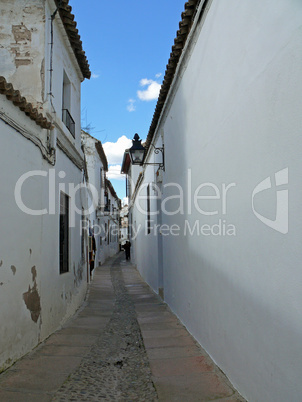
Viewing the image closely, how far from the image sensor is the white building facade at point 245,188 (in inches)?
92.1

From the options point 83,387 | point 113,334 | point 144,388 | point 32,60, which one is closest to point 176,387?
point 144,388

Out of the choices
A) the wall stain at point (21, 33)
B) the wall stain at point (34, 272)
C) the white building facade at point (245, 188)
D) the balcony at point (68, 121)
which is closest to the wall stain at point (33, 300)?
the wall stain at point (34, 272)

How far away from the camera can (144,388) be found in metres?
3.62

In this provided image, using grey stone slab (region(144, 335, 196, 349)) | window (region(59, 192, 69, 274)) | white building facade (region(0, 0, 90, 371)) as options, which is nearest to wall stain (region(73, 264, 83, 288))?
white building facade (region(0, 0, 90, 371))

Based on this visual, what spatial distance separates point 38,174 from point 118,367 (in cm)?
270

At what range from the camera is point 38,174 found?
529 cm

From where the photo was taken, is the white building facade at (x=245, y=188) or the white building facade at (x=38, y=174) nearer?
the white building facade at (x=245, y=188)

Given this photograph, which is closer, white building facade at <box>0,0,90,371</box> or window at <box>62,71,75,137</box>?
white building facade at <box>0,0,90,371</box>

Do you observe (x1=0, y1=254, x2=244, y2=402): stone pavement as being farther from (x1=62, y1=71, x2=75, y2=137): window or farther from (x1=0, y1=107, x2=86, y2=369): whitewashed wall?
(x1=62, y1=71, x2=75, y2=137): window

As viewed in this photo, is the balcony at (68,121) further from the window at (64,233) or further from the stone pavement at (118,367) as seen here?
the stone pavement at (118,367)

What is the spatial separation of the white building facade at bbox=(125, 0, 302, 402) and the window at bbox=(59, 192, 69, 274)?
8.05 feet

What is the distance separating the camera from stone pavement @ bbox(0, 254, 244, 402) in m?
3.42

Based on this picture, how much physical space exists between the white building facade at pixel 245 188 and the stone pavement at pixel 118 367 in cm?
26

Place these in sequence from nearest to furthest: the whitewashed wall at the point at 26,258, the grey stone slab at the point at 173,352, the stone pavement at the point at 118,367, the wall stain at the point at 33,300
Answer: the stone pavement at the point at 118,367 < the whitewashed wall at the point at 26,258 < the grey stone slab at the point at 173,352 < the wall stain at the point at 33,300
